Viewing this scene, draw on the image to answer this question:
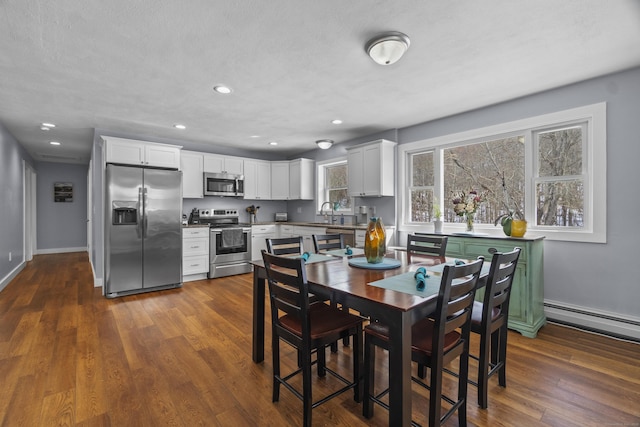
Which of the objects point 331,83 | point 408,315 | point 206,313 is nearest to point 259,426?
point 408,315

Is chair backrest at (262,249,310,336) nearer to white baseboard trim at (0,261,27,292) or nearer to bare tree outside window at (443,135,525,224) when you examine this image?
bare tree outside window at (443,135,525,224)

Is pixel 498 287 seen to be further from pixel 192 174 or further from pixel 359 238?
pixel 192 174

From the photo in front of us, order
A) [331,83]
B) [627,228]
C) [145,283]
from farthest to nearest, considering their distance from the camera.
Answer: [145,283] < [331,83] < [627,228]

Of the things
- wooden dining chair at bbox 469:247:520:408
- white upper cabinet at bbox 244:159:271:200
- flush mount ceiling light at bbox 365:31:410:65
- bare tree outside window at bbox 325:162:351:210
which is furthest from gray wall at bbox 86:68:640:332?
white upper cabinet at bbox 244:159:271:200

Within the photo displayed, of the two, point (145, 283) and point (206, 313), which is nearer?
point (206, 313)

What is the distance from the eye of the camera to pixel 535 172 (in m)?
3.40

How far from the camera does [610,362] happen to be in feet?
7.66

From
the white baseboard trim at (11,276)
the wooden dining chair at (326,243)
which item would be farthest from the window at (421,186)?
the white baseboard trim at (11,276)

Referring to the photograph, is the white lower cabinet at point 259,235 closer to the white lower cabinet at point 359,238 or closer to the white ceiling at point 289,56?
the white lower cabinet at point 359,238

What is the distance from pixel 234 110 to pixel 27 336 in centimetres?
311

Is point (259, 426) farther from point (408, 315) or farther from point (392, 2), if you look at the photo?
point (392, 2)

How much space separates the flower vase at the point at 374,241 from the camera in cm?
215

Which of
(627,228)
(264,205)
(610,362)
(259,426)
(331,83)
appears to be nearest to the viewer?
(259,426)

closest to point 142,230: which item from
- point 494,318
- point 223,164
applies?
point 223,164
